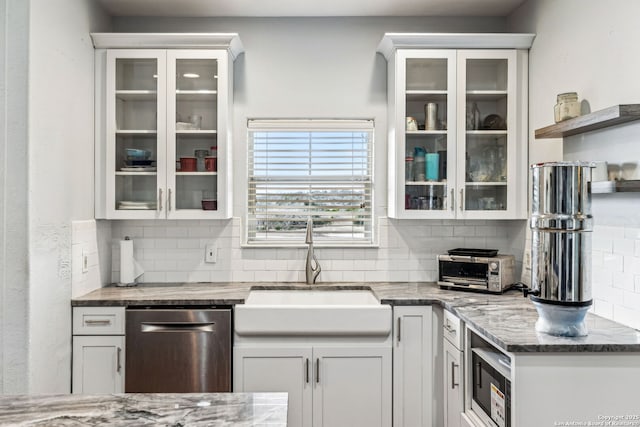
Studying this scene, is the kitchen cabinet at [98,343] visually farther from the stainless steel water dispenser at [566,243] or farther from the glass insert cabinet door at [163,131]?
the stainless steel water dispenser at [566,243]

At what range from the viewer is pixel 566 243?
183cm

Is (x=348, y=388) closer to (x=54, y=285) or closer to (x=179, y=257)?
(x=179, y=257)

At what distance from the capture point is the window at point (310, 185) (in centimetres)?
328

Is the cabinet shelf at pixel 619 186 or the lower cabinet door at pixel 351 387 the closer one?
the cabinet shelf at pixel 619 186

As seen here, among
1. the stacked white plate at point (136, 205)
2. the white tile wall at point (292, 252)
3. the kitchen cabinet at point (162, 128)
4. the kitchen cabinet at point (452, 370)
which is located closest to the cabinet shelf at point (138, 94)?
the kitchen cabinet at point (162, 128)

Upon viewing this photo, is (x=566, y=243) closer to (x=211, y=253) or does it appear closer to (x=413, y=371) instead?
(x=413, y=371)

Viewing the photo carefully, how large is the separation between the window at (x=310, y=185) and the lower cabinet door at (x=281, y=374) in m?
0.88

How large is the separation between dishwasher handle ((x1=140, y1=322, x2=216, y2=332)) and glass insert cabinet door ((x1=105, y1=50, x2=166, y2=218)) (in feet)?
2.33

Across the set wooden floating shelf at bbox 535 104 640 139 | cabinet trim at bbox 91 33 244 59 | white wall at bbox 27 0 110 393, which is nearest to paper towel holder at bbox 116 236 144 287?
white wall at bbox 27 0 110 393

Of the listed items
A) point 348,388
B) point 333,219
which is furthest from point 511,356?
point 333,219

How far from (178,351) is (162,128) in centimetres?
137

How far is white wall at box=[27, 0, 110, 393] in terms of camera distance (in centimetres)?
226

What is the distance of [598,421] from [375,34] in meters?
2.59

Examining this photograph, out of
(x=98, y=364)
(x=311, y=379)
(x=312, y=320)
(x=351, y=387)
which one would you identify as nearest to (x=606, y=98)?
(x=312, y=320)
